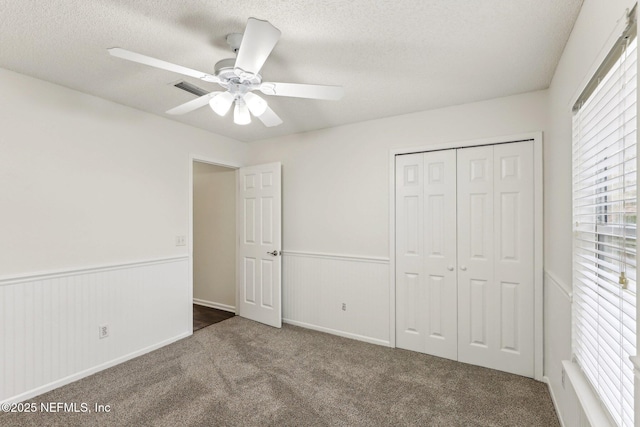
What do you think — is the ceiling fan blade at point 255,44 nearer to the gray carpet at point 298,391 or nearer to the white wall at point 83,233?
the white wall at point 83,233

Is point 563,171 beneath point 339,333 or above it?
above

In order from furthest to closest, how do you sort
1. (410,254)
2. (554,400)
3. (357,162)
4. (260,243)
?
1. (260,243)
2. (357,162)
3. (410,254)
4. (554,400)

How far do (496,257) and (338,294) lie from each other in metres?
1.68

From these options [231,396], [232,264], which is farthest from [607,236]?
[232,264]

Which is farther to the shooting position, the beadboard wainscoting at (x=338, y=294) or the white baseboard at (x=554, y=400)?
the beadboard wainscoting at (x=338, y=294)

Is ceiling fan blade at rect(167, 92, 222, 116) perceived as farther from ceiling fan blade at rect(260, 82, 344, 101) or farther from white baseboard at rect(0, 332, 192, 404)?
white baseboard at rect(0, 332, 192, 404)

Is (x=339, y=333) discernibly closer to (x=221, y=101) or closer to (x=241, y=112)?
(x=241, y=112)

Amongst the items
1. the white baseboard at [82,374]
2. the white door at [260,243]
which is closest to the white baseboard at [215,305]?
the white door at [260,243]

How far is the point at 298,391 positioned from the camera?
7.86 ft

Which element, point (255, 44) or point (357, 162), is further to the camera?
point (357, 162)

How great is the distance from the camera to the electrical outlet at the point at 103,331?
2769 mm

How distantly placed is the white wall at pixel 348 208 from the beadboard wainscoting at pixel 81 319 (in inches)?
55.8

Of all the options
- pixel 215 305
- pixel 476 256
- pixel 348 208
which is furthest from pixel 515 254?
pixel 215 305

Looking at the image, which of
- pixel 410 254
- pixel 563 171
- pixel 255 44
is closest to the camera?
pixel 255 44
